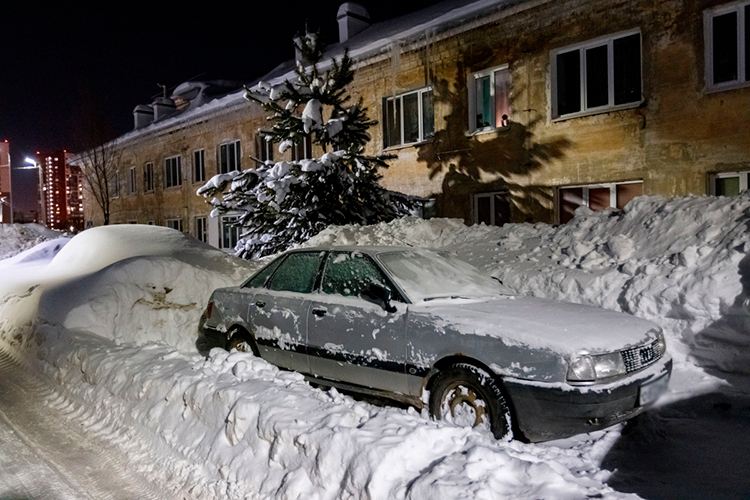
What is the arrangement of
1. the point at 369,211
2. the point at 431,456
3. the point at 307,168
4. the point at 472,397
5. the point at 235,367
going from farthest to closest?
the point at 369,211 < the point at 307,168 < the point at 235,367 < the point at 472,397 < the point at 431,456

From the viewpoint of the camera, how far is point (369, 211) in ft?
38.0

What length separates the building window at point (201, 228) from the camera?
22.7m

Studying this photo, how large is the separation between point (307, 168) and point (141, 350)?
17.3 feet

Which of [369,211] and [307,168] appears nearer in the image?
[307,168]

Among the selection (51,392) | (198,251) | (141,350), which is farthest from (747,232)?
(198,251)

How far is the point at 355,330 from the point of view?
188 inches

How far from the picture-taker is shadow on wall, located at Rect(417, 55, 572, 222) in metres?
11.6

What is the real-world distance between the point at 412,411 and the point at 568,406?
3.99 ft

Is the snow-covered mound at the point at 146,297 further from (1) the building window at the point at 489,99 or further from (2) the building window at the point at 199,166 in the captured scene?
(2) the building window at the point at 199,166

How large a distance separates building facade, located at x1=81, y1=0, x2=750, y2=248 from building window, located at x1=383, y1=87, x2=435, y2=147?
3 centimetres

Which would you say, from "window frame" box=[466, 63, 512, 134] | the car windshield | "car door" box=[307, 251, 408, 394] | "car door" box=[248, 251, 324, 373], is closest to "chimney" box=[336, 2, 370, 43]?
"window frame" box=[466, 63, 512, 134]

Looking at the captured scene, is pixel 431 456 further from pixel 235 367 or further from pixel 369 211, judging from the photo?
pixel 369 211

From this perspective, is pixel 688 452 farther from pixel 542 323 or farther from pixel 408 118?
pixel 408 118

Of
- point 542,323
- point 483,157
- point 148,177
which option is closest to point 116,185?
point 148,177
